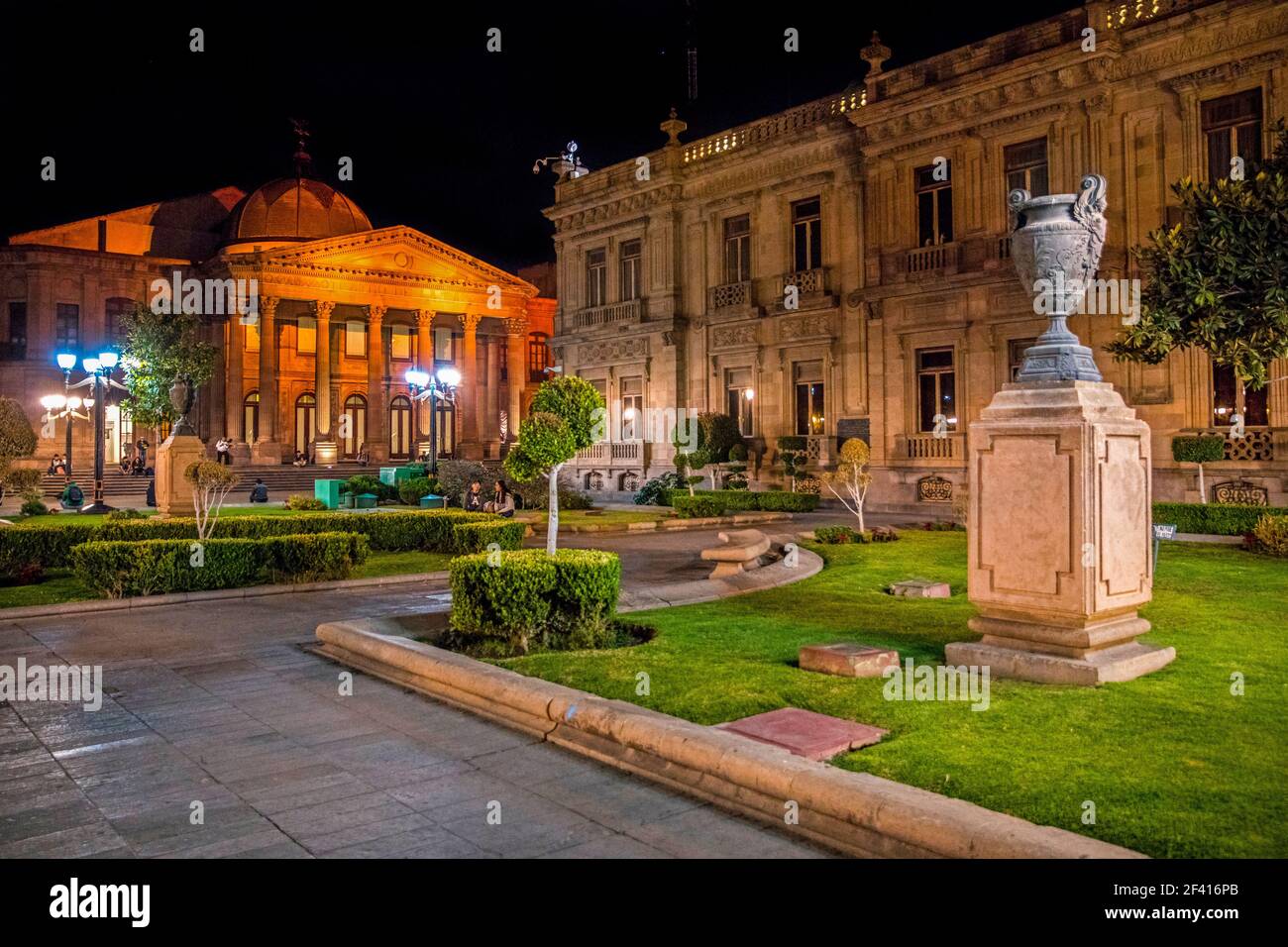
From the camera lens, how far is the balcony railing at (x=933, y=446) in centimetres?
2647

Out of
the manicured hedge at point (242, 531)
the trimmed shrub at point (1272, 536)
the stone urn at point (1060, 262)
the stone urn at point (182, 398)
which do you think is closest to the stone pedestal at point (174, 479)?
the stone urn at point (182, 398)

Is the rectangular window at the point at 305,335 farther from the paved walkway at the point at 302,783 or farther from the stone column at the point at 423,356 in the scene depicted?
the paved walkway at the point at 302,783

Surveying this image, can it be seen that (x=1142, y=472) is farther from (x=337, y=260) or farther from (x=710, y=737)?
(x=337, y=260)

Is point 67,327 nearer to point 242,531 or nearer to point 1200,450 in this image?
point 242,531

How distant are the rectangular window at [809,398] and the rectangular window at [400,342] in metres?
36.4

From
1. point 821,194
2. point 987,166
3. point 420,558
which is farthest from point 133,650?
point 821,194

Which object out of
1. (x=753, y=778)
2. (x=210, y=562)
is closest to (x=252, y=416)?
(x=210, y=562)

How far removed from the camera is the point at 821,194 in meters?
30.8

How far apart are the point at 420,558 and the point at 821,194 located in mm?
20075

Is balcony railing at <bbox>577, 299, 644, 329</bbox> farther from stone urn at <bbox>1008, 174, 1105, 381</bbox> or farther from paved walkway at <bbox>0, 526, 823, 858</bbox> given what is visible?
stone urn at <bbox>1008, 174, 1105, 381</bbox>

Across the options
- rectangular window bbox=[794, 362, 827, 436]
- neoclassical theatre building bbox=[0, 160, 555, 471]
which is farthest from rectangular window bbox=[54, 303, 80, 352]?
rectangular window bbox=[794, 362, 827, 436]

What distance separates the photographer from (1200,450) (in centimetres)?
2105

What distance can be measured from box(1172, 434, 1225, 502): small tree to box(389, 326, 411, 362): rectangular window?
48.8 m
